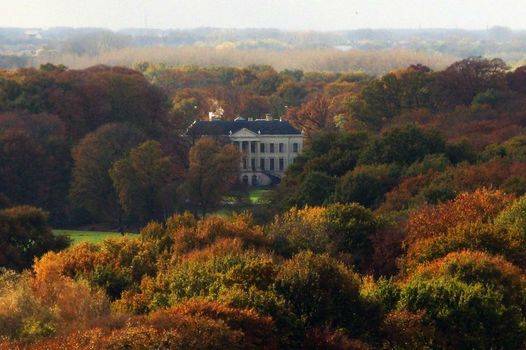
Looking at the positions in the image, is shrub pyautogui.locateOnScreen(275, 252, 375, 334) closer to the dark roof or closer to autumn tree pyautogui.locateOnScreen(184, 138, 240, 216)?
autumn tree pyautogui.locateOnScreen(184, 138, 240, 216)

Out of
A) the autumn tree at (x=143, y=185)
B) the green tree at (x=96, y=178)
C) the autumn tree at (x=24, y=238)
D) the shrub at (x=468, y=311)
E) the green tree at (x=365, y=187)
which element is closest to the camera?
the shrub at (x=468, y=311)

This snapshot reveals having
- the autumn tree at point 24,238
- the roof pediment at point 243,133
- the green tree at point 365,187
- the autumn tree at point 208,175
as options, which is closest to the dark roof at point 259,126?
the roof pediment at point 243,133

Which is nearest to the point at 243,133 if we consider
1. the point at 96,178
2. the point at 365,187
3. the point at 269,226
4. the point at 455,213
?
Result: the point at 96,178

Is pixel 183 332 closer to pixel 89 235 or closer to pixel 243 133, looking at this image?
pixel 89 235

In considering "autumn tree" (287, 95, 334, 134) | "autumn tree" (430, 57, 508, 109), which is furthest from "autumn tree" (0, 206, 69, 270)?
"autumn tree" (287, 95, 334, 134)

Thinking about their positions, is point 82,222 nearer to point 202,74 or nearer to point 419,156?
point 419,156

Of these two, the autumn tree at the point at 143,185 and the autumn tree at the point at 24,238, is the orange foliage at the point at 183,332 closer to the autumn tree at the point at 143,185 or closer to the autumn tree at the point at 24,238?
the autumn tree at the point at 24,238

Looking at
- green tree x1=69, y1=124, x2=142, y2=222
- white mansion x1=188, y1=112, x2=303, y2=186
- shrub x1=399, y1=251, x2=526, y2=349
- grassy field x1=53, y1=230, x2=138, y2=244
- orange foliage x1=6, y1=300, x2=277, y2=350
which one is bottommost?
white mansion x1=188, y1=112, x2=303, y2=186
